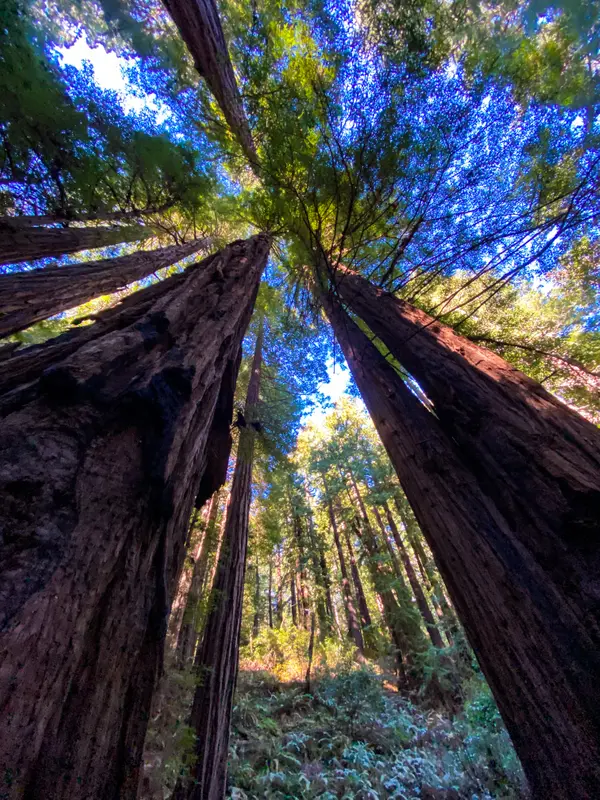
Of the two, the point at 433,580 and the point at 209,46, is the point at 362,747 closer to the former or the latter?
the point at 433,580

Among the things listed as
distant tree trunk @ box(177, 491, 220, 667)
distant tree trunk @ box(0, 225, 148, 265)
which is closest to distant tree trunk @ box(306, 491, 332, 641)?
distant tree trunk @ box(177, 491, 220, 667)

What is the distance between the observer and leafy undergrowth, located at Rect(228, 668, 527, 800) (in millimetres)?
4621

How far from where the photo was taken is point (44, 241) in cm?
459

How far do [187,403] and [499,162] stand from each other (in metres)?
4.89

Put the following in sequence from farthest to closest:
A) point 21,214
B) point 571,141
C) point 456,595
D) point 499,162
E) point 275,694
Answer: point 275,694 → point 21,214 → point 499,162 → point 571,141 → point 456,595

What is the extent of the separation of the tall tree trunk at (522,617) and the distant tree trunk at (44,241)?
Answer: 17.9 feet

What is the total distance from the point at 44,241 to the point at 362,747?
959 centimetres

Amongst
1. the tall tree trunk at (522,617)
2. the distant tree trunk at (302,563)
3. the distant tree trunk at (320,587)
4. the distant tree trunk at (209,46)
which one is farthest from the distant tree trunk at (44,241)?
the distant tree trunk at (302,563)

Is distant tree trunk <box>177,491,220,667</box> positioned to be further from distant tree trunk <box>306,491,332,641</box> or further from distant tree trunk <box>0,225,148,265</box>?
distant tree trunk <box>306,491,332,641</box>

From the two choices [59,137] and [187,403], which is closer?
[187,403]

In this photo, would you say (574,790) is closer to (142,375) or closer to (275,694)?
(142,375)

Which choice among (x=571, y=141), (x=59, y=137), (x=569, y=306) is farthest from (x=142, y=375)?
(x=569, y=306)

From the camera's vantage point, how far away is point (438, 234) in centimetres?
465

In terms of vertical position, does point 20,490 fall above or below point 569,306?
below
